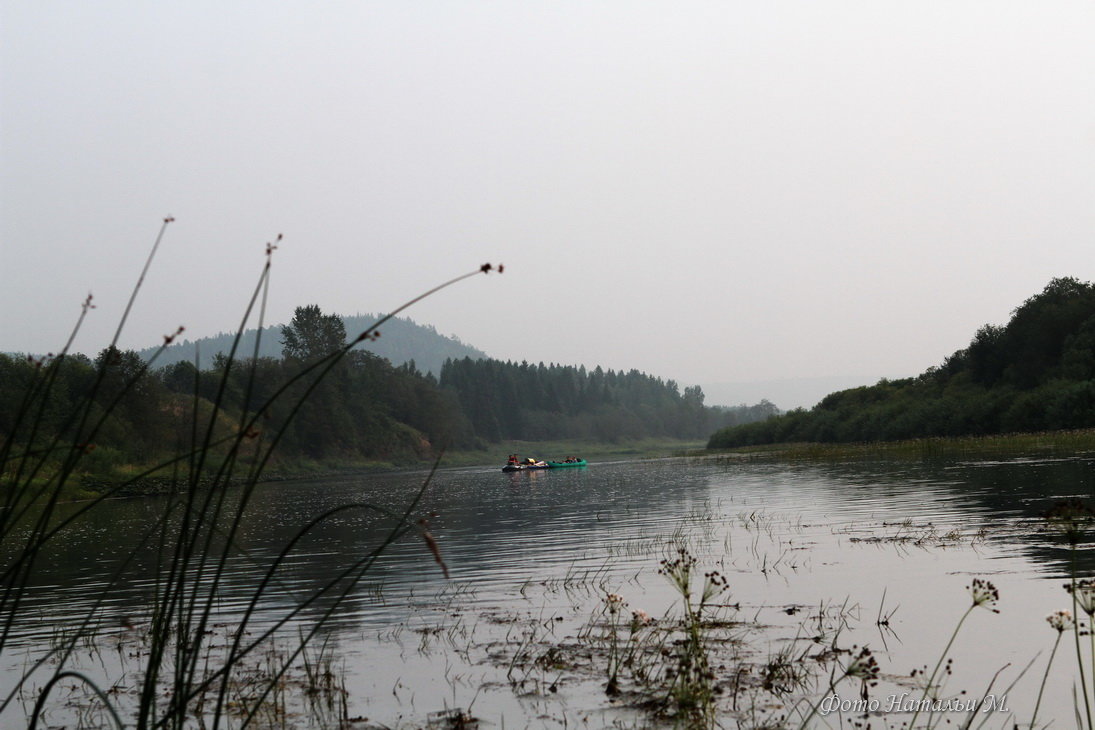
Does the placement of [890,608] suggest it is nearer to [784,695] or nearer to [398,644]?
[784,695]

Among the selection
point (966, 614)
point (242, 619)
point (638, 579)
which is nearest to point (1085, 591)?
point (966, 614)

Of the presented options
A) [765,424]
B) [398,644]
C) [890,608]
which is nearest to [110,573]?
[398,644]

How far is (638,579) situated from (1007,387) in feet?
198

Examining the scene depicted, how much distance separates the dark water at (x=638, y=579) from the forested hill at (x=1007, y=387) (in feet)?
91.3

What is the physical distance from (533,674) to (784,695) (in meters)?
2.50

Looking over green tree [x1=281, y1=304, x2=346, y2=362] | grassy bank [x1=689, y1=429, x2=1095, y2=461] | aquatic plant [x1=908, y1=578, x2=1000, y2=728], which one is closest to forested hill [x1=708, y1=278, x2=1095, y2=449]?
grassy bank [x1=689, y1=429, x2=1095, y2=461]

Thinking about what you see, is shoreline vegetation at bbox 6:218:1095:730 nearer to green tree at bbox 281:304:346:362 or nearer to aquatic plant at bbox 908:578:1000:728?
aquatic plant at bbox 908:578:1000:728

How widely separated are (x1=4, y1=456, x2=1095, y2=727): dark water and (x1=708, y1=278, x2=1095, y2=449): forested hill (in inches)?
1095

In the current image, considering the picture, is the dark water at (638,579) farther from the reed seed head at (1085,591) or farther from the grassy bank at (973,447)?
the grassy bank at (973,447)

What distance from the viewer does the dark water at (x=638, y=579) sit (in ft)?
29.4

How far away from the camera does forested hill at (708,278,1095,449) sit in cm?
6012

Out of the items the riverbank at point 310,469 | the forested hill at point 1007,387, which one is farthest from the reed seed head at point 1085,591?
the forested hill at point 1007,387

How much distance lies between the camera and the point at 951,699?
7605 millimetres

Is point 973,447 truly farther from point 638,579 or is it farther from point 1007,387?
point 638,579
